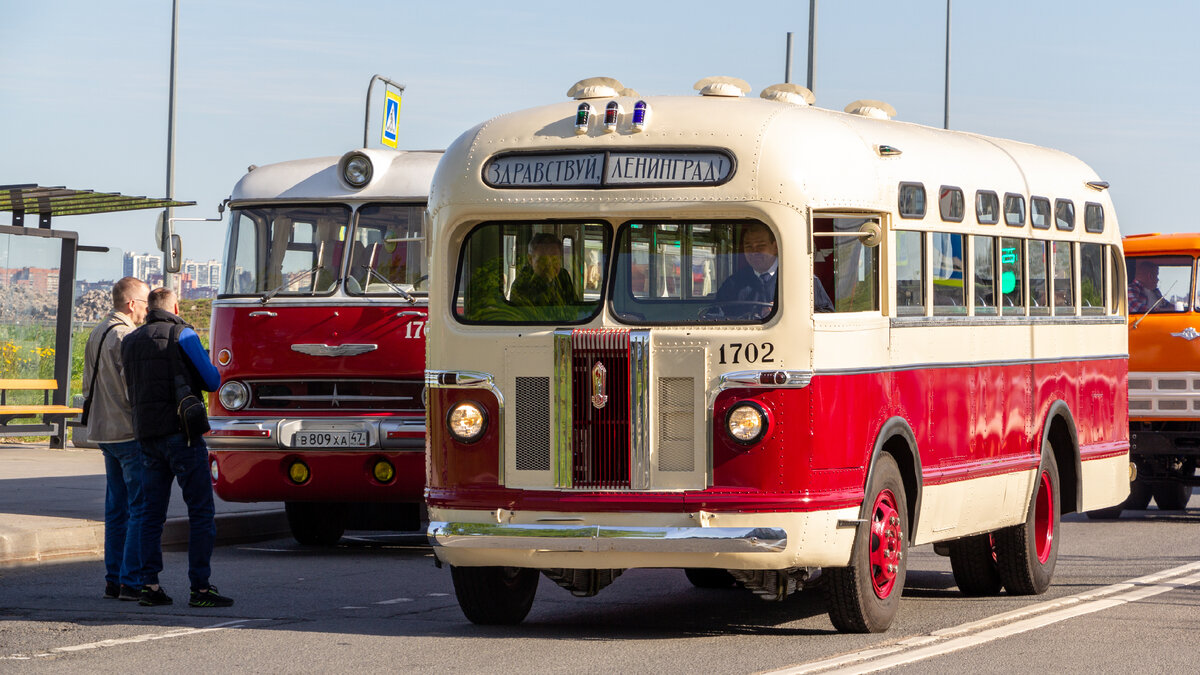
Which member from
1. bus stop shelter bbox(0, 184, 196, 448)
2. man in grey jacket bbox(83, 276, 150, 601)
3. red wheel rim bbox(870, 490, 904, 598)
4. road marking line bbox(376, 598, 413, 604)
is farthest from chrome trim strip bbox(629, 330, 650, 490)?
bus stop shelter bbox(0, 184, 196, 448)

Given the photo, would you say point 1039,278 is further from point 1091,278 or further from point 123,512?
point 123,512

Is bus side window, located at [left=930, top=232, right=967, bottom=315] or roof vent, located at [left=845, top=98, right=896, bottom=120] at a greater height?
roof vent, located at [left=845, top=98, right=896, bottom=120]

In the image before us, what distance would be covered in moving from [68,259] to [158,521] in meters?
13.8

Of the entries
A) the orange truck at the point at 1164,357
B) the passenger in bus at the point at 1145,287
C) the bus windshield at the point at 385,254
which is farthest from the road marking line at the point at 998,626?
the passenger in bus at the point at 1145,287

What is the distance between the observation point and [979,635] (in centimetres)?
983

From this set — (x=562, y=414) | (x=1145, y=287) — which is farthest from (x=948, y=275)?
(x=1145, y=287)

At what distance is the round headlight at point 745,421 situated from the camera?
30.4 ft

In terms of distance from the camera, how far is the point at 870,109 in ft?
37.0

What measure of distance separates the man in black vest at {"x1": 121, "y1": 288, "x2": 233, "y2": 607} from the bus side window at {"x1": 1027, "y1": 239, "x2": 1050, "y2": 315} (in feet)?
16.8

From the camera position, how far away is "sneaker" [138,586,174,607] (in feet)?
35.5

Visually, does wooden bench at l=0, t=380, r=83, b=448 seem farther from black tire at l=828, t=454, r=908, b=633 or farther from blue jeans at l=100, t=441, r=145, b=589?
black tire at l=828, t=454, r=908, b=633

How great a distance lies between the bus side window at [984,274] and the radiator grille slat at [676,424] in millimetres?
2664

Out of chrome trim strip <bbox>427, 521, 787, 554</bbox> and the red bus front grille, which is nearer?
chrome trim strip <bbox>427, 521, 787, 554</bbox>

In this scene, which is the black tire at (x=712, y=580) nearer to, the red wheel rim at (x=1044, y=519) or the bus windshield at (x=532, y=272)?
the red wheel rim at (x=1044, y=519)
